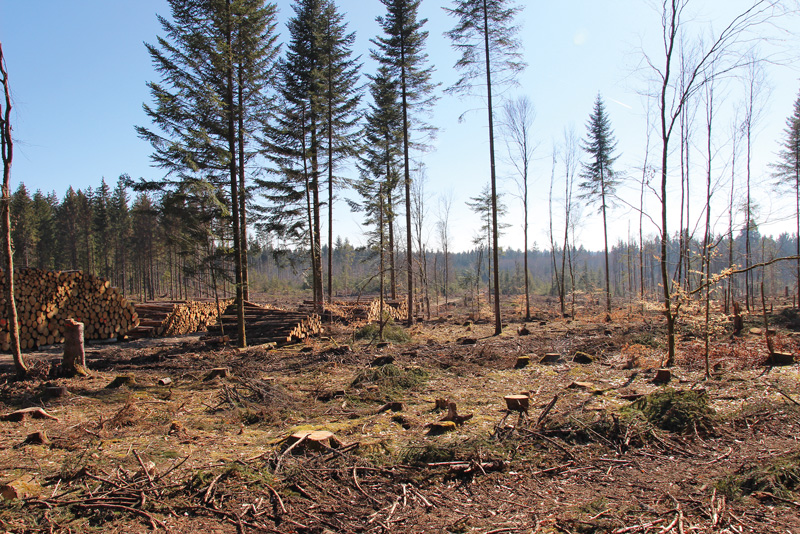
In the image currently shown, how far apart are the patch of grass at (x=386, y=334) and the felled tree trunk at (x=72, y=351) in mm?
8299

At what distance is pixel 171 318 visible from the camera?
17672 millimetres

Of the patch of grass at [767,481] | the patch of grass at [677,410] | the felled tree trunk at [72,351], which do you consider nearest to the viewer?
the patch of grass at [767,481]

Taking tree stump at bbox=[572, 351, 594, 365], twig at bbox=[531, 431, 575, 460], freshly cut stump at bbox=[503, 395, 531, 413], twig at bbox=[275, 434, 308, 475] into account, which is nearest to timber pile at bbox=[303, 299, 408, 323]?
tree stump at bbox=[572, 351, 594, 365]

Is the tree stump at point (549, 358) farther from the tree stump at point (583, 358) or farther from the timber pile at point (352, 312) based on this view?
the timber pile at point (352, 312)

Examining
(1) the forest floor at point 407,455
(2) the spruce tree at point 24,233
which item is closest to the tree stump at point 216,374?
(1) the forest floor at point 407,455

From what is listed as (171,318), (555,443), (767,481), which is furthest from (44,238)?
(767,481)

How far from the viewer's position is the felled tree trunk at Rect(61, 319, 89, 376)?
8.88 meters

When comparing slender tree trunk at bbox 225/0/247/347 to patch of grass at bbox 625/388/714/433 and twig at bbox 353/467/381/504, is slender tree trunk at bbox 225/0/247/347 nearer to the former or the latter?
twig at bbox 353/467/381/504

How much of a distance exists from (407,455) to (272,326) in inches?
441

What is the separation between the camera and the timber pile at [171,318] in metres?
16.9

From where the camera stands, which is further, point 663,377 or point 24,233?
point 24,233

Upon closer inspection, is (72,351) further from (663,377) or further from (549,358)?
(663,377)

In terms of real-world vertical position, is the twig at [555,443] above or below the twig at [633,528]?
below

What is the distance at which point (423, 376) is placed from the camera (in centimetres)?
910
